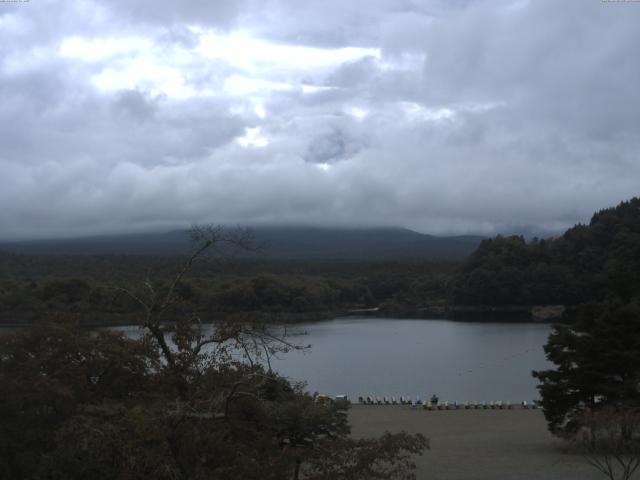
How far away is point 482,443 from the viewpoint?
17516 millimetres

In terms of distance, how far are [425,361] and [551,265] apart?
1486 inches

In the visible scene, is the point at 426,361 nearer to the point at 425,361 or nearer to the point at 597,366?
the point at 425,361

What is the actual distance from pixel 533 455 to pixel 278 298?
49767mm

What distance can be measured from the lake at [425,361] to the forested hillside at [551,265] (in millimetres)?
14543

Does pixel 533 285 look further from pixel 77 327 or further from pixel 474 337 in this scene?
pixel 77 327

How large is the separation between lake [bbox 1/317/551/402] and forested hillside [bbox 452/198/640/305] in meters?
14.5

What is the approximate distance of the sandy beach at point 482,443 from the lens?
1408cm

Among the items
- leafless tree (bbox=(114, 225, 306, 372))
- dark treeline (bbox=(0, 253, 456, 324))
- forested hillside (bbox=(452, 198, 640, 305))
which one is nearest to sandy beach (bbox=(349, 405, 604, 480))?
leafless tree (bbox=(114, 225, 306, 372))

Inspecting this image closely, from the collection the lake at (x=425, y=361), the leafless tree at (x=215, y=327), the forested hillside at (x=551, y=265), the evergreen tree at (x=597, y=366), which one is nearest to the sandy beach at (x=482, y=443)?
the evergreen tree at (x=597, y=366)

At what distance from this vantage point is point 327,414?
12.5 m

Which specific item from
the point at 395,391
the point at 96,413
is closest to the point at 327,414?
the point at 96,413

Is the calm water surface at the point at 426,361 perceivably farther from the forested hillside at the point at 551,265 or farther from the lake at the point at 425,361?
the forested hillside at the point at 551,265

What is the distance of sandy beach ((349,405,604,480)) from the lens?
14.1 meters

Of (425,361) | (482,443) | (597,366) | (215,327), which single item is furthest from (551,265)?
(215,327)
